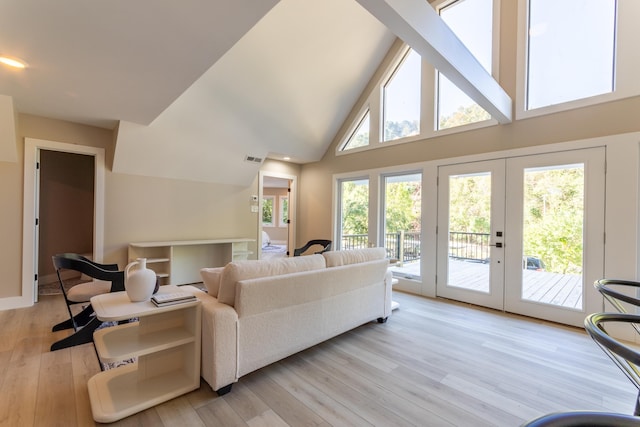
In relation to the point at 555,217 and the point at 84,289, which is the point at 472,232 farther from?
the point at 84,289

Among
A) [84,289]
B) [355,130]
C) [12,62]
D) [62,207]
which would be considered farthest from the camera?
[355,130]

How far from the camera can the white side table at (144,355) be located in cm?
172

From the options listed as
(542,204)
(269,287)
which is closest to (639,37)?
(542,204)

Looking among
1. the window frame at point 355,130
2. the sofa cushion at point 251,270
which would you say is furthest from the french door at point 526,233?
the sofa cushion at point 251,270

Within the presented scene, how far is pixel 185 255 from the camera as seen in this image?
16.2 feet

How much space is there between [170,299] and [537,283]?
4.05 meters

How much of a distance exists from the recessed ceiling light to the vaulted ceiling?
9 cm

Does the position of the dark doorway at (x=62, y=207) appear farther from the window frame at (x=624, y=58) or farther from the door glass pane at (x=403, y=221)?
the window frame at (x=624, y=58)

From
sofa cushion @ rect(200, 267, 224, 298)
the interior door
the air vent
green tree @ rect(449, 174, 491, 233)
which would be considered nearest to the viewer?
sofa cushion @ rect(200, 267, 224, 298)

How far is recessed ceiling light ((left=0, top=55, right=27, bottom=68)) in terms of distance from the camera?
7.82 ft

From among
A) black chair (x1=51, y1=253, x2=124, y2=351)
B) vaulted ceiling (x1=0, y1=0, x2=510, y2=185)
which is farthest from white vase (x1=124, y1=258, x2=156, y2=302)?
vaulted ceiling (x1=0, y1=0, x2=510, y2=185)

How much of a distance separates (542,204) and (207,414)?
4.09m

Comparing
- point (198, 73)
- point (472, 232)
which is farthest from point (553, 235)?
point (198, 73)

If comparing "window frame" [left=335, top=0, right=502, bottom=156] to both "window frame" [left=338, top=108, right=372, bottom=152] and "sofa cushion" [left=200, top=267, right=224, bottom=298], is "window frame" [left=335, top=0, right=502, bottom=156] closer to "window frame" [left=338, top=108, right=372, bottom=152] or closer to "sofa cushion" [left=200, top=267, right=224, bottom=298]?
"window frame" [left=338, top=108, right=372, bottom=152]
